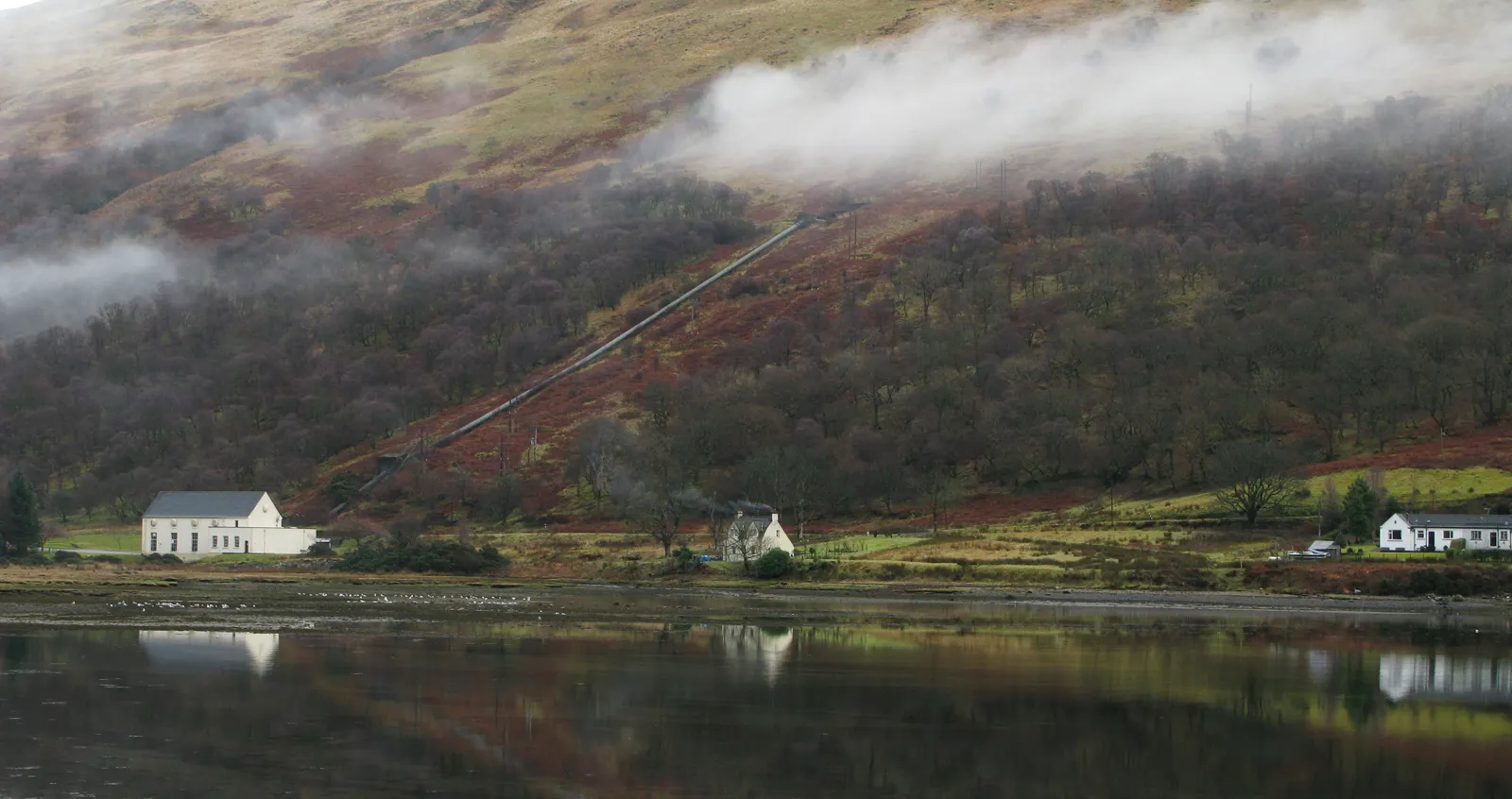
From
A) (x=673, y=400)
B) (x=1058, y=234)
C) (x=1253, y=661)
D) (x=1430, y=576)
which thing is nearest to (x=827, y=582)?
(x=1430, y=576)

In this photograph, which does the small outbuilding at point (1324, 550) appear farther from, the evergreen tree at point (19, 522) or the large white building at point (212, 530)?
the evergreen tree at point (19, 522)

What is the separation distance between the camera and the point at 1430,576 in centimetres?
6831

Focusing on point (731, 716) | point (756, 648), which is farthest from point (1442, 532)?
point (731, 716)

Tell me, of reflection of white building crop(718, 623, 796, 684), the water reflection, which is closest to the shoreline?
reflection of white building crop(718, 623, 796, 684)

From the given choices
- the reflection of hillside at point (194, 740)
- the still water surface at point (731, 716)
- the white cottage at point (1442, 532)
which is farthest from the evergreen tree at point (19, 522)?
the white cottage at point (1442, 532)

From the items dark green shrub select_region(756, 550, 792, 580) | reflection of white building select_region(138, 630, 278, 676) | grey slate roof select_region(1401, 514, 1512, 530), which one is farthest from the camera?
dark green shrub select_region(756, 550, 792, 580)

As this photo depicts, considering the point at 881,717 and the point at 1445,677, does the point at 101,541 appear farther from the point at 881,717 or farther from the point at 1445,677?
the point at 1445,677

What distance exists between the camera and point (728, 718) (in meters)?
29.9

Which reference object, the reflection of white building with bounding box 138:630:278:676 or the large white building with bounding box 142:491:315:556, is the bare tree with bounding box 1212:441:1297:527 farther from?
the large white building with bounding box 142:491:315:556

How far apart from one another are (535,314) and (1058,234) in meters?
55.9

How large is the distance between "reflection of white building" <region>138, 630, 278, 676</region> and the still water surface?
219mm

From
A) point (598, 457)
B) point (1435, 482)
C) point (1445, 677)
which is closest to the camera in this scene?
point (1445, 677)

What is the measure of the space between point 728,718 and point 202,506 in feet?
248

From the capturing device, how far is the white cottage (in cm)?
7506
